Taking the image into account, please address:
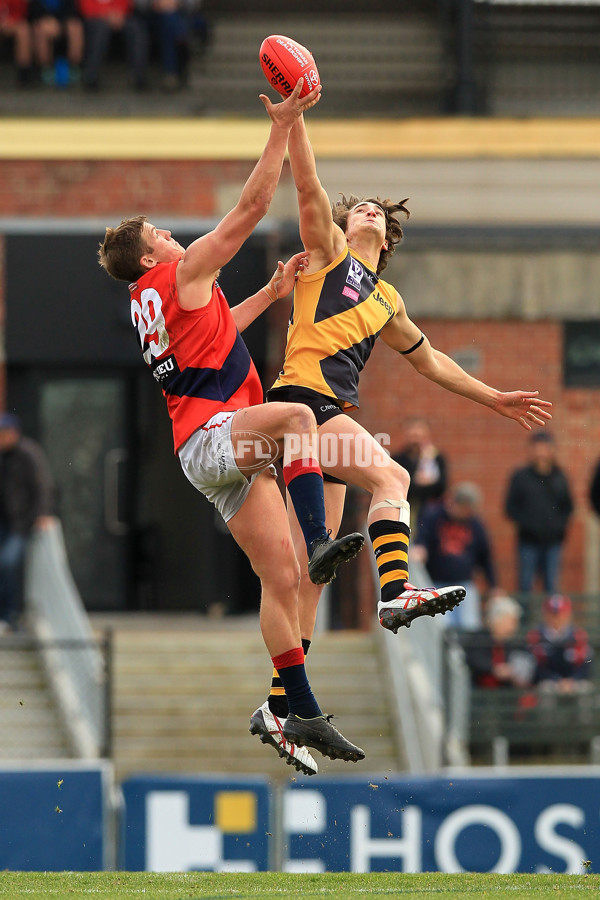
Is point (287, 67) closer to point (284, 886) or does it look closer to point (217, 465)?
point (217, 465)

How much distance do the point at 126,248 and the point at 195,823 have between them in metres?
5.95

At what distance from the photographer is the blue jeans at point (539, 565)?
14008 millimetres

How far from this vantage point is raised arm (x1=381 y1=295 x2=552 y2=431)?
7.77 meters

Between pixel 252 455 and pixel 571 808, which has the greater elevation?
pixel 252 455

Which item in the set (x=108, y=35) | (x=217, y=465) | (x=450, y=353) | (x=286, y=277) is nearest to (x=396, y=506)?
(x=217, y=465)

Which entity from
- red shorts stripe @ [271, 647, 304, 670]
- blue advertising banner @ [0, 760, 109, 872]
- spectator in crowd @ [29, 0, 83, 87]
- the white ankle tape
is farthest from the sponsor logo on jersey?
Result: spectator in crowd @ [29, 0, 83, 87]

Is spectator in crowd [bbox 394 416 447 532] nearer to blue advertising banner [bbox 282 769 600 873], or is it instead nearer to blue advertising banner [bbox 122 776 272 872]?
blue advertising banner [bbox 282 769 600 873]

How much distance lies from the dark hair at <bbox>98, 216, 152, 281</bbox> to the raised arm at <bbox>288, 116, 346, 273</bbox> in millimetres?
779

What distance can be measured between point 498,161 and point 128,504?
229 inches

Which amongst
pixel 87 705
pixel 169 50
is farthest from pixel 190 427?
pixel 169 50

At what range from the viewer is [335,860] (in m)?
11.6

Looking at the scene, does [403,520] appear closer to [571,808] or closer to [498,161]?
[571,808]

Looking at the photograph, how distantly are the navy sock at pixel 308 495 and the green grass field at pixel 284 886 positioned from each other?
2331 mm

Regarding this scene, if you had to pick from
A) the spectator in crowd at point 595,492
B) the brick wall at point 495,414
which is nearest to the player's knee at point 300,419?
the spectator in crowd at point 595,492
